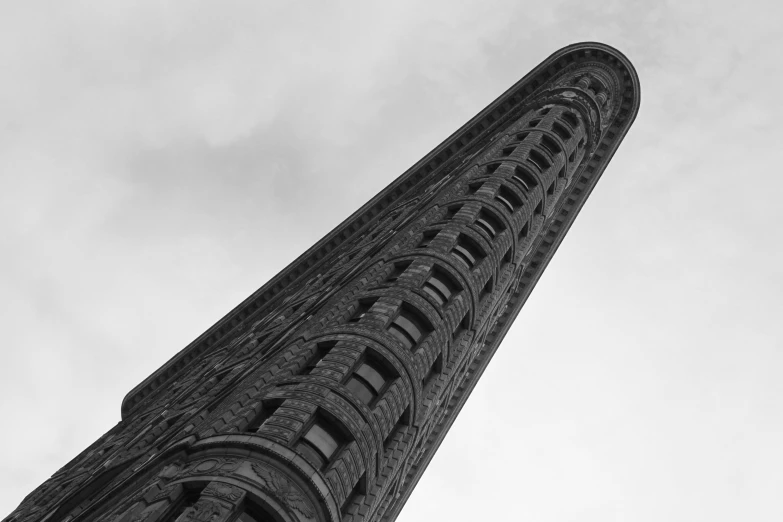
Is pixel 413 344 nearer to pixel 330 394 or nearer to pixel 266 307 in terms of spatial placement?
pixel 330 394

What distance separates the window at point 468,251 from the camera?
112 ft

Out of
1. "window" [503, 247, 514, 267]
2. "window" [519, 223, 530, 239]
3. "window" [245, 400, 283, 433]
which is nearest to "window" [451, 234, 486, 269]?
"window" [503, 247, 514, 267]

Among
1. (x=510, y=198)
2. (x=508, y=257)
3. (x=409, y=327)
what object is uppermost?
(x=510, y=198)

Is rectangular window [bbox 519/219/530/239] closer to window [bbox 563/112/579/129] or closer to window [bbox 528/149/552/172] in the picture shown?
window [bbox 528/149/552/172]

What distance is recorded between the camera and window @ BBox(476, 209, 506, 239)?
36.6 m

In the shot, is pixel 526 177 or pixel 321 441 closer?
pixel 321 441

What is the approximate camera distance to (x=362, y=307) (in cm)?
3020

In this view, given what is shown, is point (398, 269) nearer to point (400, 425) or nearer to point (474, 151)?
point (400, 425)

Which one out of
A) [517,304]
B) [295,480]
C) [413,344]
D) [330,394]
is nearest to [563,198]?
[517,304]

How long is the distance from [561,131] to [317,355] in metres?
27.8

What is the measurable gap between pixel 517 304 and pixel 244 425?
35.7 meters

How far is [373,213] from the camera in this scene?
6394 cm

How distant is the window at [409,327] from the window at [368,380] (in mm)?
1841

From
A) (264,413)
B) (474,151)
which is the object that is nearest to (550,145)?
(474,151)
